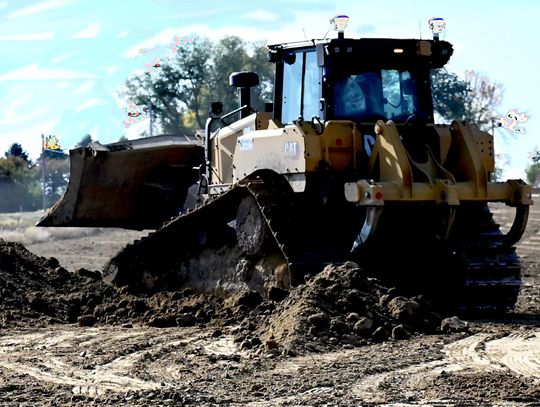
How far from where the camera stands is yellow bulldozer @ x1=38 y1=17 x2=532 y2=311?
13961mm

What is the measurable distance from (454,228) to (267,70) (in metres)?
49.3

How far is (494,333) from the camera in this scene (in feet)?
39.8

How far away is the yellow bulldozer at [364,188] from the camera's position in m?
14.0

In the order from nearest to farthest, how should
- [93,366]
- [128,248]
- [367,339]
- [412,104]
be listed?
[93,366] < [367,339] < [412,104] < [128,248]

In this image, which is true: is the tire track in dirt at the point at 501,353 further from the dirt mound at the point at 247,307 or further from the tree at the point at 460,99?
the tree at the point at 460,99

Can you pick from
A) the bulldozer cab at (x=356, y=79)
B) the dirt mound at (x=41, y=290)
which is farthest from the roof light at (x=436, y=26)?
the dirt mound at (x=41, y=290)

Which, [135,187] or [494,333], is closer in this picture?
[494,333]

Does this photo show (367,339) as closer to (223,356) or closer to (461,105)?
(223,356)

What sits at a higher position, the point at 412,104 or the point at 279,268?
the point at 412,104

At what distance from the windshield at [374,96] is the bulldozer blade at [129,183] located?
418cm

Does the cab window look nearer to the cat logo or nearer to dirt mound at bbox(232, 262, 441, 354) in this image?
the cat logo

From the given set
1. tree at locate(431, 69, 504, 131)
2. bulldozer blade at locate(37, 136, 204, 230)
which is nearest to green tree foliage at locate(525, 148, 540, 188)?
tree at locate(431, 69, 504, 131)

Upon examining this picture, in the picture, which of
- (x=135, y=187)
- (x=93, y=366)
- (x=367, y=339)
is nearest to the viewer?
(x=93, y=366)

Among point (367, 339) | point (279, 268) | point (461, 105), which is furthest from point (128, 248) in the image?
point (461, 105)
